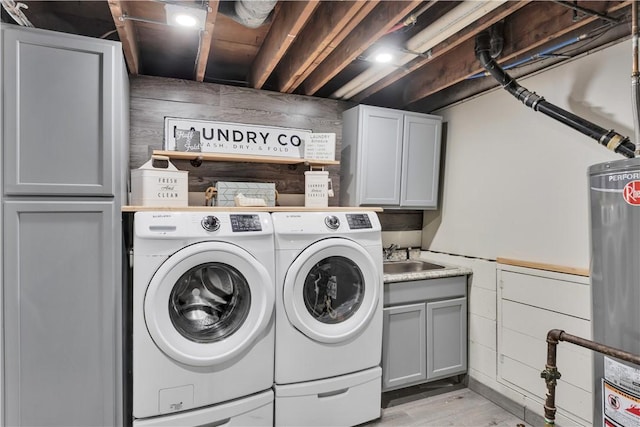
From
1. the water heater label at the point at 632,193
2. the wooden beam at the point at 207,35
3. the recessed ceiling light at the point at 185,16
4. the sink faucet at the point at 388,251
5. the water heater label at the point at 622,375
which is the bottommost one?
the water heater label at the point at 622,375

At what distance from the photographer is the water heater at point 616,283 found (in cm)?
124

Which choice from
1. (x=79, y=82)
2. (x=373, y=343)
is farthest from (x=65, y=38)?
(x=373, y=343)

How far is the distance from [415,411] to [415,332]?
1.69 ft

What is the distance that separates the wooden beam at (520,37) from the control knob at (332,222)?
133cm

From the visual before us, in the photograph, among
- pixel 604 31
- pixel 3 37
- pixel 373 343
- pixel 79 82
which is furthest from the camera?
pixel 373 343

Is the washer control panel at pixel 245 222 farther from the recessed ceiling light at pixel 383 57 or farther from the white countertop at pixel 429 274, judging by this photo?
the recessed ceiling light at pixel 383 57

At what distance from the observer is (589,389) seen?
193cm

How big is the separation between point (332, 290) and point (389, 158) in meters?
1.15

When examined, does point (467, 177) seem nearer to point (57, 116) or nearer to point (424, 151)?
point (424, 151)

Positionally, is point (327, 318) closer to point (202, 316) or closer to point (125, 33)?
point (202, 316)

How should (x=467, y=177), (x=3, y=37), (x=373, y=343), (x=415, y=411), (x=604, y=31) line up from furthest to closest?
(x=467, y=177)
(x=415, y=411)
(x=373, y=343)
(x=604, y=31)
(x=3, y=37)

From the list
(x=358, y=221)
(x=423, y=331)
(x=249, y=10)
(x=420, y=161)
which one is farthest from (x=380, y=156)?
(x=249, y=10)

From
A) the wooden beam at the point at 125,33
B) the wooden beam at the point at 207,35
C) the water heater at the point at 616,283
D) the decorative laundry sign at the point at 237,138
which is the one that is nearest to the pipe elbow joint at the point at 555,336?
the water heater at the point at 616,283

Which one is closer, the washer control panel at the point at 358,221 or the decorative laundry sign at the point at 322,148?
the washer control panel at the point at 358,221
